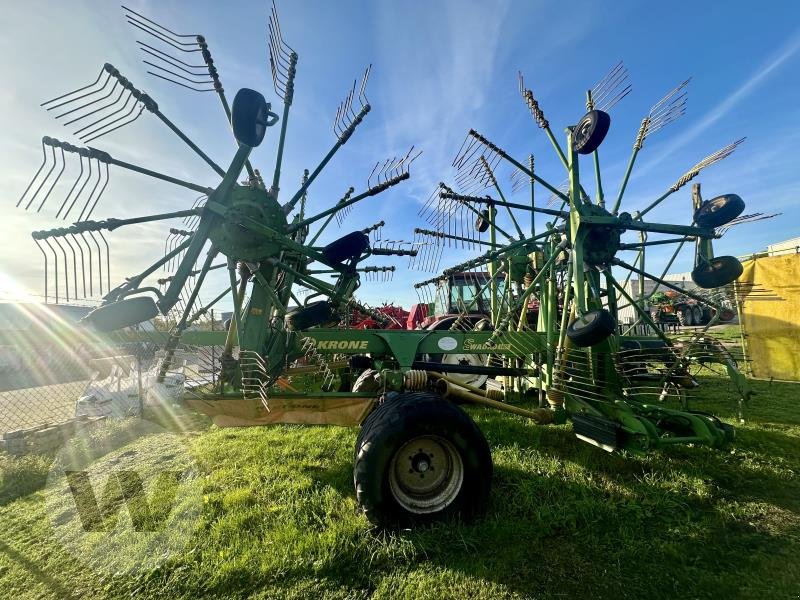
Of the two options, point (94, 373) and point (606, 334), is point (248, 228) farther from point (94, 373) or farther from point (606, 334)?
point (94, 373)

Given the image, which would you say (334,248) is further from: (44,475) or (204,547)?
(44,475)

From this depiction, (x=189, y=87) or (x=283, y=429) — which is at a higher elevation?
(x=189, y=87)

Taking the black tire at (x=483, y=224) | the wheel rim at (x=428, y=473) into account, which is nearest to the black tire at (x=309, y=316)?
the wheel rim at (x=428, y=473)

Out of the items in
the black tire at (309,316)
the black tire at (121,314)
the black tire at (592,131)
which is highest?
the black tire at (592,131)

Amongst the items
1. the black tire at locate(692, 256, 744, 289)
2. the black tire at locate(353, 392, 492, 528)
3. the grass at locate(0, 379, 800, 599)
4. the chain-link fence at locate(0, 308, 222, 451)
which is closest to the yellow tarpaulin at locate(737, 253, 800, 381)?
the black tire at locate(692, 256, 744, 289)

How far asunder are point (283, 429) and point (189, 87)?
482cm

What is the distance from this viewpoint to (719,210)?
424 cm

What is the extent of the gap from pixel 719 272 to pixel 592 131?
2.37 metres

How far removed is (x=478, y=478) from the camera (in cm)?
289

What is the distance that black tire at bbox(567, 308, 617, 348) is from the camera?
Result: 299 cm

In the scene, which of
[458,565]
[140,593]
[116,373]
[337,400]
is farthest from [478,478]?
[116,373]

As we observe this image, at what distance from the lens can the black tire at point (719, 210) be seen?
13.8ft

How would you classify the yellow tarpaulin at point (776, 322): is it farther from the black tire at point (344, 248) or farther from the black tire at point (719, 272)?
the black tire at point (344, 248)

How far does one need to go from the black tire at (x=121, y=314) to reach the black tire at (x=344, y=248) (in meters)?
1.63
